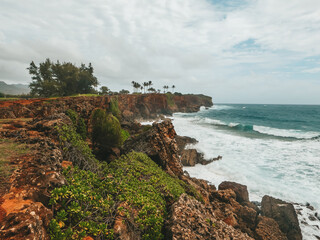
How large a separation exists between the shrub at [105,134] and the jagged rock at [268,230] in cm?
1437

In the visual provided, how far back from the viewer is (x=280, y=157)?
2344 cm

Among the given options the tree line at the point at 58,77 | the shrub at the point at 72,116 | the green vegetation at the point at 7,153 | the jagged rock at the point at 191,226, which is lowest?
the jagged rock at the point at 191,226

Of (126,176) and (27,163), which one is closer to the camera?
(27,163)

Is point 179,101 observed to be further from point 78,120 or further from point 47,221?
point 47,221

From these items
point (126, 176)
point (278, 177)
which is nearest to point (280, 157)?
point (278, 177)

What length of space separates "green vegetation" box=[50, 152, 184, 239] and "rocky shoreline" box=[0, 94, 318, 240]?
0.23m

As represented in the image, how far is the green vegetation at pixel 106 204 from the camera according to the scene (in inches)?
162

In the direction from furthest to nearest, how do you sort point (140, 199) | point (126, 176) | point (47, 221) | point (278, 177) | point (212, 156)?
point (212, 156)
point (278, 177)
point (126, 176)
point (140, 199)
point (47, 221)

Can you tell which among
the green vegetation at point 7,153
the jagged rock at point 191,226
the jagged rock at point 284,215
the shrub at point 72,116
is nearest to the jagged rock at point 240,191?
the jagged rock at point 284,215

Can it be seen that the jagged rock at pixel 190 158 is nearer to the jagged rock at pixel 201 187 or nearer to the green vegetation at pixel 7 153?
the jagged rock at pixel 201 187

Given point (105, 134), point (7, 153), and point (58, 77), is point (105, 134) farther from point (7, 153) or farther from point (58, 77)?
point (58, 77)

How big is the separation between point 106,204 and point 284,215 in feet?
44.7

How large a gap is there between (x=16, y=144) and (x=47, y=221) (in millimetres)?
5120

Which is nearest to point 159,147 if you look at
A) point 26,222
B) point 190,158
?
point 190,158
